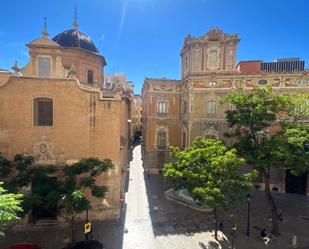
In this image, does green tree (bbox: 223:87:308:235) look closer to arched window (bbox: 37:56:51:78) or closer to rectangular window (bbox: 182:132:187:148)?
rectangular window (bbox: 182:132:187:148)

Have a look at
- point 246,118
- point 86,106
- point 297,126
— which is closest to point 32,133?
point 86,106

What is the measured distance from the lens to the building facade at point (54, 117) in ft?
47.9

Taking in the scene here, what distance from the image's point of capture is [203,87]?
Result: 2616 centimetres

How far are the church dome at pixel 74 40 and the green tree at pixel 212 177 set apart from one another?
669 inches

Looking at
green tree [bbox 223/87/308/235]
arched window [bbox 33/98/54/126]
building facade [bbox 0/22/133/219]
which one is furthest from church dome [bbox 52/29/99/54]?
green tree [bbox 223/87/308/235]

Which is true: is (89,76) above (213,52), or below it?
below

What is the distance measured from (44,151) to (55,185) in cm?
325

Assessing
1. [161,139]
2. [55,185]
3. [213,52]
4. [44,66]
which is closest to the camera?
[55,185]

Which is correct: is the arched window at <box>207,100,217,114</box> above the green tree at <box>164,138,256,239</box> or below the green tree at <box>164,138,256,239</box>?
above

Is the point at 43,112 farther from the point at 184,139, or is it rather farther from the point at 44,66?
the point at 184,139

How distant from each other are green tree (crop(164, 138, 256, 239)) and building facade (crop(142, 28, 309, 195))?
11.9m

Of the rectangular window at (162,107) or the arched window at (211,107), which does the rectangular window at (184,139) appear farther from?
the arched window at (211,107)

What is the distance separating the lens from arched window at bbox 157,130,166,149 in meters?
29.4

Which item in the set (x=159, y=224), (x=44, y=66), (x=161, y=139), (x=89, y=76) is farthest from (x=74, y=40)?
(x=159, y=224)
